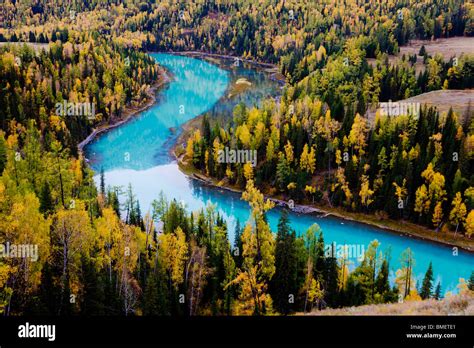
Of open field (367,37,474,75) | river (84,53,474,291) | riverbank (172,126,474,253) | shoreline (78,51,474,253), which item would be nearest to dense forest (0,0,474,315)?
riverbank (172,126,474,253)

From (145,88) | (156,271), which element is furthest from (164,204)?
(145,88)

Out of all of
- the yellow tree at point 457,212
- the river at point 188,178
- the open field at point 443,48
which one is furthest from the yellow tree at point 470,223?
the open field at point 443,48

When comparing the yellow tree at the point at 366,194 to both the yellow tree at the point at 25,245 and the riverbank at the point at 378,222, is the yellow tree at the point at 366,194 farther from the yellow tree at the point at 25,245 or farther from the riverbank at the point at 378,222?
the yellow tree at the point at 25,245

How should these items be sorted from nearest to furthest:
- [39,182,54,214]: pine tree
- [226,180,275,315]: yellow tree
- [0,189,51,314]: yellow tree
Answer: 1. [0,189,51,314]: yellow tree
2. [226,180,275,315]: yellow tree
3. [39,182,54,214]: pine tree

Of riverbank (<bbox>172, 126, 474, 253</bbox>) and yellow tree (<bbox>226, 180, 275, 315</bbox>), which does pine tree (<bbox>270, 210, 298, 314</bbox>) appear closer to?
yellow tree (<bbox>226, 180, 275, 315</bbox>)

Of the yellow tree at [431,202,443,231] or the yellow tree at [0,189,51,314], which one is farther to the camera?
the yellow tree at [431,202,443,231]

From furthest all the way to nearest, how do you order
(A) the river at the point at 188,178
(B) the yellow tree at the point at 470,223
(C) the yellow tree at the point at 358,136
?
(C) the yellow tree at the point at 358,136 < (B) the yellow tree at the point at 470,223 < (A) the river at the point at 188,178
